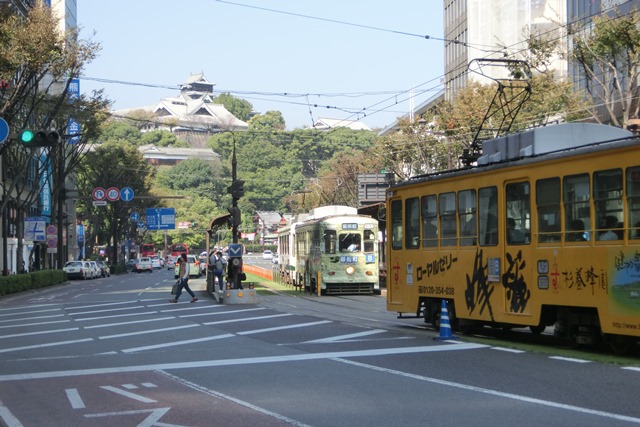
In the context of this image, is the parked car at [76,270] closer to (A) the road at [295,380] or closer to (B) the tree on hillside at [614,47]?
(B) the tree on hillside at [614,47]

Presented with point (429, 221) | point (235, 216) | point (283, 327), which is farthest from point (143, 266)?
point (429, 221)

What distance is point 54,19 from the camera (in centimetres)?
3894

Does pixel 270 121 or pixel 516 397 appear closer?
pixel 516 397

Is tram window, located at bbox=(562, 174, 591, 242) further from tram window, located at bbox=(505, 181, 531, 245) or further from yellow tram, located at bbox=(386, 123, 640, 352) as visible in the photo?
tram window, located at bbox=(505, 181, 531, 245)

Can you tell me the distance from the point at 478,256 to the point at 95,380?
7.51 m

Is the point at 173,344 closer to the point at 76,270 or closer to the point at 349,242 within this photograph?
the point at 349,242

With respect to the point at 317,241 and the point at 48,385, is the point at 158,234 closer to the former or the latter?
the point at 317,241

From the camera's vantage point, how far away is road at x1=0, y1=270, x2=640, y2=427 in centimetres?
993

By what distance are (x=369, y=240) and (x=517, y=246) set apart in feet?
71.3

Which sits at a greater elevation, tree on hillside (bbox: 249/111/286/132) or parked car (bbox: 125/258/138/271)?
tree on hillside (bbox: 249/111/286/132)

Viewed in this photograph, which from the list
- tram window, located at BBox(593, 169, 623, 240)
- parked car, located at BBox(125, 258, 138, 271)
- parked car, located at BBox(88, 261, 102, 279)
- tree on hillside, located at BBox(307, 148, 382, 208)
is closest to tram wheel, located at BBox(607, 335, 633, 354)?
tram window, located at BBox(593, 169, 623, 240)

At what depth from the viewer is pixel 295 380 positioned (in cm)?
1267

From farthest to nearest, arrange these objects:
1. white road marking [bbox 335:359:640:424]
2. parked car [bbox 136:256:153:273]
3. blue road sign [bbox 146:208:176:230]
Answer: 1. parked car [bbox 136:256:153:273]
2. blue road sign [bbox 146:208:176:230]
3. white road marking [bbox 335:359:640:424]

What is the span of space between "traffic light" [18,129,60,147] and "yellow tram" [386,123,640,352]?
28.1ft
